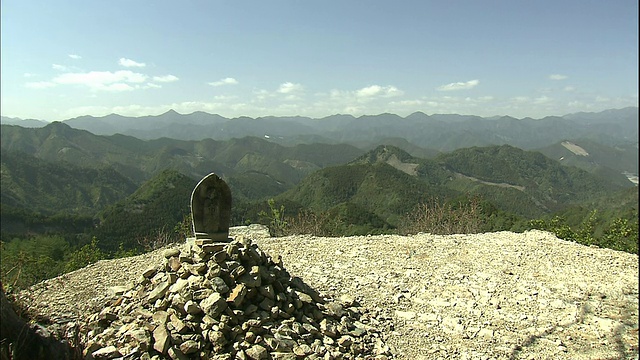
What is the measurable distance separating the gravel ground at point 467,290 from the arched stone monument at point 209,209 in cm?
125

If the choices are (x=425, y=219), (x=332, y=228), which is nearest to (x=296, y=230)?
(x=332, y=228)

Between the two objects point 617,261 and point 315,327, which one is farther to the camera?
point 617,261

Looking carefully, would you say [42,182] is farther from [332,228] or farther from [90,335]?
[90,335]

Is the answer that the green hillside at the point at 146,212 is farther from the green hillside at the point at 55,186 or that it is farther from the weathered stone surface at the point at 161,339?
the weathered stone surface at the point at 161,339

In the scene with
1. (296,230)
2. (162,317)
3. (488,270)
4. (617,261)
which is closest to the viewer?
(162,317)

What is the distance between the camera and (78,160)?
151m

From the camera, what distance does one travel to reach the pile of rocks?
4.55 meters

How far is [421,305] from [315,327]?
98.0 inches

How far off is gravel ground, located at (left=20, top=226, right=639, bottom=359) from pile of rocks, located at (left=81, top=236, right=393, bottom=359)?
34.8 inches

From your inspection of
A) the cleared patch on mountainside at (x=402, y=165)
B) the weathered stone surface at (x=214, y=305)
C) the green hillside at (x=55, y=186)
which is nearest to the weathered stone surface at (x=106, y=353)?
the weathered stone surface at (x=214, y=305)

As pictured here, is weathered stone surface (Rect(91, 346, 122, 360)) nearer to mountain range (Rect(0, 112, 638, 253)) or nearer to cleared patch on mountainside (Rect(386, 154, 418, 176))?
mountain range (Rect(0, 112, 638, 253))

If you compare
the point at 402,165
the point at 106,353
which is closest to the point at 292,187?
the point at 402,165

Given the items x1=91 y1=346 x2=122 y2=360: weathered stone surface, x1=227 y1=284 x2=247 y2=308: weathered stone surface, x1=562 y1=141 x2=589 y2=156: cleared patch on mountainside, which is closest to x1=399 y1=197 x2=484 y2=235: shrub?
x1=227 y1=284 x2=247 y2=308: weathered stone surface

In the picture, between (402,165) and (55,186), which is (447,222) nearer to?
(55,186)
